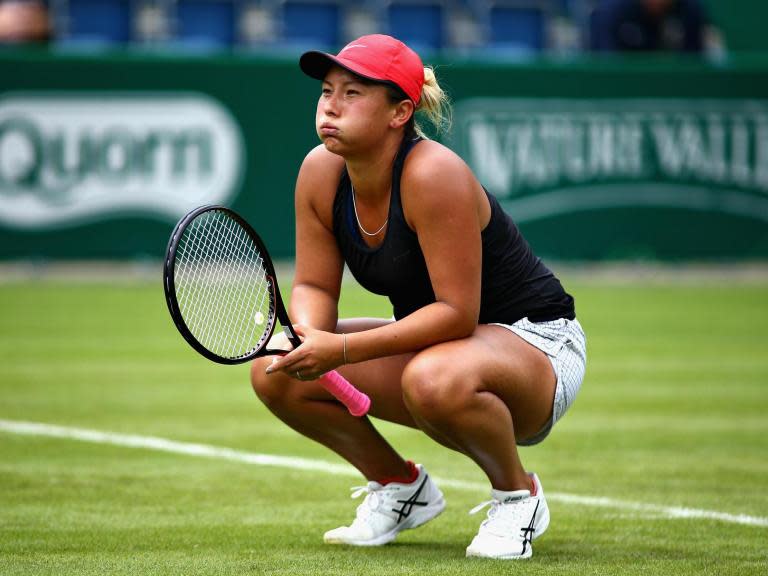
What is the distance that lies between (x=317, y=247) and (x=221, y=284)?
0.50 meters

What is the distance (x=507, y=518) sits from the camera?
450 centimetres

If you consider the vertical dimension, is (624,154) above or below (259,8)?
below

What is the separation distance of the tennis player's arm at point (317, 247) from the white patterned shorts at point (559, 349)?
A: 22.0 inches

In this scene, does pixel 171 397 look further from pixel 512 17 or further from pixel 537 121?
pixel 512 17

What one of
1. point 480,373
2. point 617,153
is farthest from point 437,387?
point 617,153

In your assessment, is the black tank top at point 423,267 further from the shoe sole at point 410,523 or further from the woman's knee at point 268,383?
the shoe sole at point 410,523

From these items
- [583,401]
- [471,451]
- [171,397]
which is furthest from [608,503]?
[171,397]

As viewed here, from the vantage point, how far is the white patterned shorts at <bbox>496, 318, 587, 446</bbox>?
464 cm

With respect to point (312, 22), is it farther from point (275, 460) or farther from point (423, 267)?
point (423, 267)

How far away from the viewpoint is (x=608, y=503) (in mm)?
5398

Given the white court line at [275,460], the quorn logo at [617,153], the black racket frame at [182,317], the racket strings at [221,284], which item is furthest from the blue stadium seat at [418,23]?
the black racket frame at [182,317]

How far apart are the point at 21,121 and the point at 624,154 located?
576 centimetres

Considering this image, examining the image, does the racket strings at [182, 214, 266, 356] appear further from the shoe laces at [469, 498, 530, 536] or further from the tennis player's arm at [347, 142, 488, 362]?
the shoe laces at [469, 498, 530, 536]

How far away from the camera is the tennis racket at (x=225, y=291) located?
415 cm
